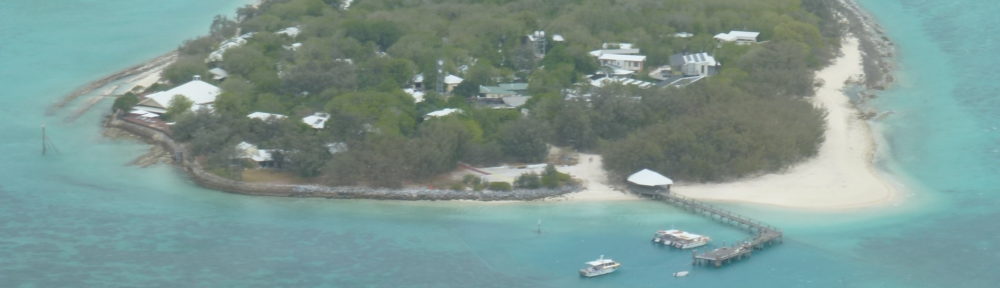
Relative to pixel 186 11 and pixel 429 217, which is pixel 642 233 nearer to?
pixel 429 217

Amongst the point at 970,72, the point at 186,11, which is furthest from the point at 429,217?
the point at 186,11

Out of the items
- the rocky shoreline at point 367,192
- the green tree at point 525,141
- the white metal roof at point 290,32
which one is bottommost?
the rocky shoreline at point 367,192

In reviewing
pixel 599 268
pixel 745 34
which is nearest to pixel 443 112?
pixel 599 268

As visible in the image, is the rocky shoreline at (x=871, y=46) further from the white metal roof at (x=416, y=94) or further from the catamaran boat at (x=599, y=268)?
the catamaran boat at (x=599, y=268)

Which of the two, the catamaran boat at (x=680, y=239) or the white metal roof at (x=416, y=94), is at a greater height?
the white metal roof at (x=416, y=94)

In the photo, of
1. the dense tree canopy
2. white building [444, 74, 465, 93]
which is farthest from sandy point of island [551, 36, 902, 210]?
white building [444, 74, 465, 93]

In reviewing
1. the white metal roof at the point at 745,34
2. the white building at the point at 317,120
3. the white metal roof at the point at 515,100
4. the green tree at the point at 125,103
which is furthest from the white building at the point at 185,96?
the white metal roof at the point at 745,34

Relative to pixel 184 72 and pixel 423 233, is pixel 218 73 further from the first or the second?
pixel 423 233
